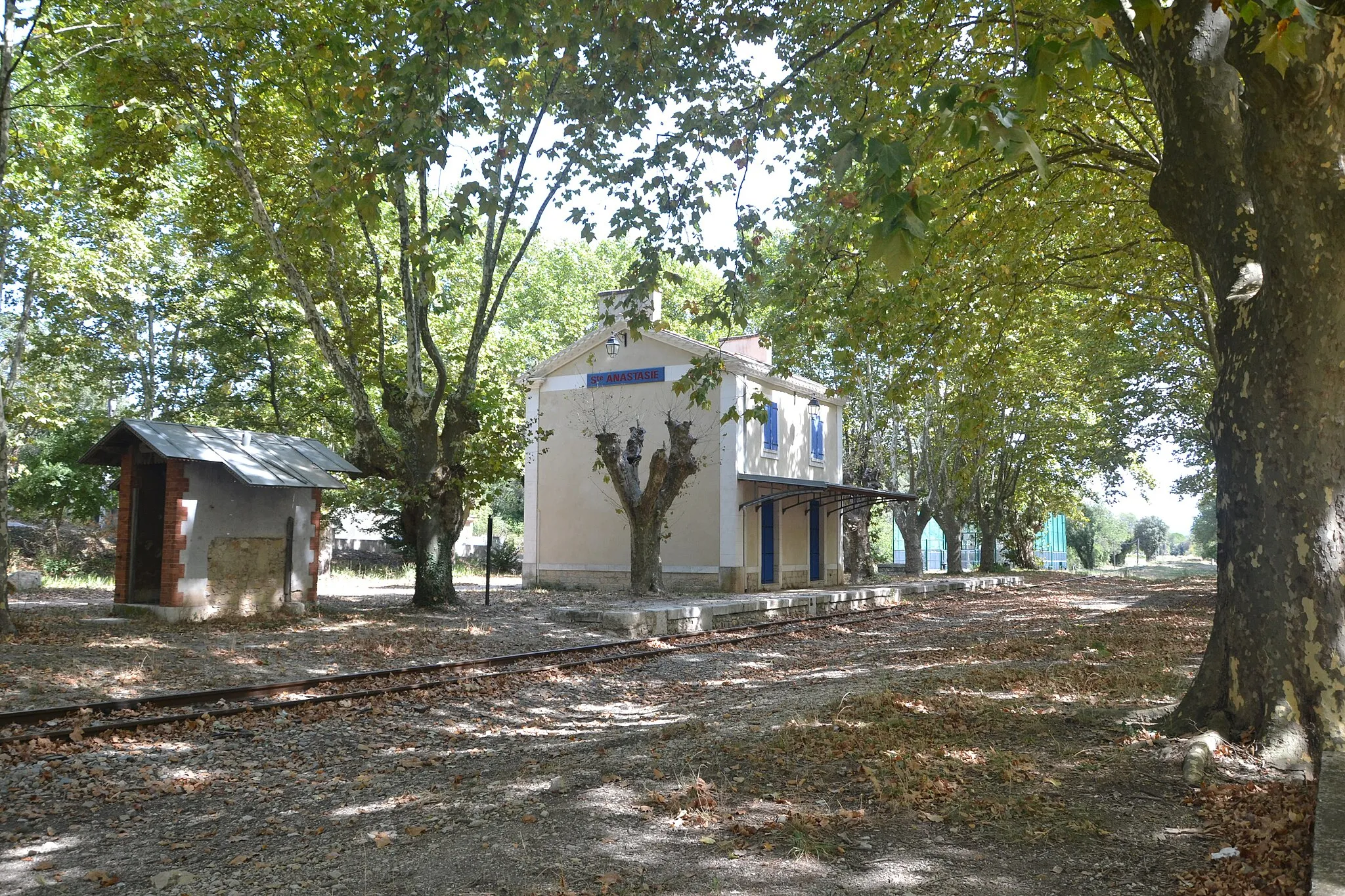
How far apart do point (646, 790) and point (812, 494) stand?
21.3 metres

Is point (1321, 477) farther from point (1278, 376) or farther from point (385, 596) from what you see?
point (385, 596)

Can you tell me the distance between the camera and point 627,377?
25094 mm

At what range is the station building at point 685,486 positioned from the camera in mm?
23781

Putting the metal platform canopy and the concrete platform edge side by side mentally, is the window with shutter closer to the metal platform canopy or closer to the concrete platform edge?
the metal platform canopy

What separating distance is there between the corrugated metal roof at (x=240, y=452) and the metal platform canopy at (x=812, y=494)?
1114cm

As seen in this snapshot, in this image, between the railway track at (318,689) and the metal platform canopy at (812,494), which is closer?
the railway track at (318,689)

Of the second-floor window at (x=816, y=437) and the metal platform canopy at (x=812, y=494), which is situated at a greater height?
the second-floor window at (x=816, y=437)

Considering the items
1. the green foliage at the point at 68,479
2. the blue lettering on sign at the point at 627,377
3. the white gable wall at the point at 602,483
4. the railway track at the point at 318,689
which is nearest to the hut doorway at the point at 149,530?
the railway track at the point at 318,689

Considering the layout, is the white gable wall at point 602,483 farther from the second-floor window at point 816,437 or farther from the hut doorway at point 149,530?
the hut doorway at point 149,530

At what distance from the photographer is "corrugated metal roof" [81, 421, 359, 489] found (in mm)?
13320

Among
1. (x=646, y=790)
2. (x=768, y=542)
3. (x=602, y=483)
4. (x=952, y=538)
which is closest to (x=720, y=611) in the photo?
(x=768, y=542)

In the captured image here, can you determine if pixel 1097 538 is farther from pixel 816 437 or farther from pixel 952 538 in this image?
pixel 816 437

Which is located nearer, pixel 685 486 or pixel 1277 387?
pixel 1277 387

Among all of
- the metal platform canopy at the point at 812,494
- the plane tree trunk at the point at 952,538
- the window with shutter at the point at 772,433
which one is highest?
the window with shutter at the point at 772,433
